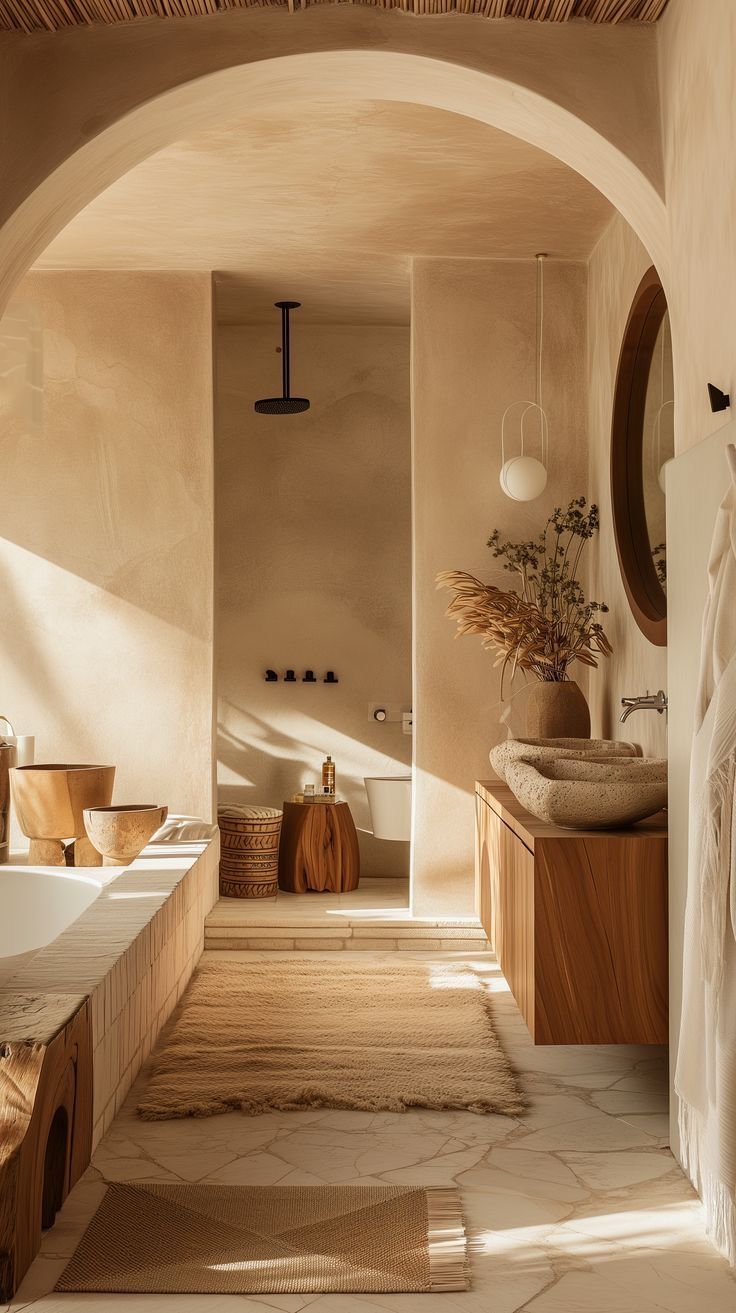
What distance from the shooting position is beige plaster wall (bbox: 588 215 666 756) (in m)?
3.67

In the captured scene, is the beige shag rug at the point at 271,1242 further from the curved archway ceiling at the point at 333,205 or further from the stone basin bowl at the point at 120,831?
the curved archway ceiling at the point at 333,205

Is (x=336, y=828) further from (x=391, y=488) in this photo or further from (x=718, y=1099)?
(x=718, y=1099)

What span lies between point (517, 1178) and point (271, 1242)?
0.57 metres

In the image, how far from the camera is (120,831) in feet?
12.8

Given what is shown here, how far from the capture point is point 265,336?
5730 millimetres

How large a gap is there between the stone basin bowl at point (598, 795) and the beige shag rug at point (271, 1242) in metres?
0.82

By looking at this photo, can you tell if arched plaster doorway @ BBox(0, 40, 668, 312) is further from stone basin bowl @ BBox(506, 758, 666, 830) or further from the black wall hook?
stone basin bowl @ BBox(506, 758, 666, 830)

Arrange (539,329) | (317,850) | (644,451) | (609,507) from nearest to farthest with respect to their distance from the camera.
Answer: (644,451) → (609,507) → (539,329) → (317,850)

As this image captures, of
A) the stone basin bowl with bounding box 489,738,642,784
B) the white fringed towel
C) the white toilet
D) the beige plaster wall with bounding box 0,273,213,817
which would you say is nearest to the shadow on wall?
the white toilet

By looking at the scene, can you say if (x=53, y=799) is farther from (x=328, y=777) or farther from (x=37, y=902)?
(x=328, y=777)

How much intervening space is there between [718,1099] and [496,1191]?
647mm

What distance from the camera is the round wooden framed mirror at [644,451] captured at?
138 inches

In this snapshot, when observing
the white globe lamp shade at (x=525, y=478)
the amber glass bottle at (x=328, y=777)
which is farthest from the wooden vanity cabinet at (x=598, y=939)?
the amber glass bottle at (x=328, y=777)

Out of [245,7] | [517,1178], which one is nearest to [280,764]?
[517,1178]
